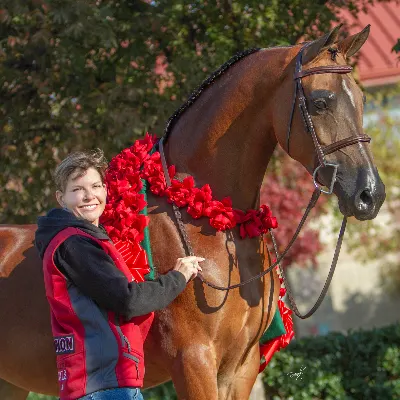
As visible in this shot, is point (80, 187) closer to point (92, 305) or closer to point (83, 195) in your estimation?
point (83, 195)

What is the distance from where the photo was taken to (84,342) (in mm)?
2807

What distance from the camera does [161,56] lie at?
654 centimetres

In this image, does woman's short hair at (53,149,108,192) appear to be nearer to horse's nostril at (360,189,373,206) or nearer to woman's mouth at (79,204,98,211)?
woman's mouth at (79,204,98,211)

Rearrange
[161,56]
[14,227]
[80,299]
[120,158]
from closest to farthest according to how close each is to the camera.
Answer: [80,299], [120,158], [14,227], [161,56]

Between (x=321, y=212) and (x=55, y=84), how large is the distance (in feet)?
21.7

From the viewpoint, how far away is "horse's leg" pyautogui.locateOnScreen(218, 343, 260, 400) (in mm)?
3545

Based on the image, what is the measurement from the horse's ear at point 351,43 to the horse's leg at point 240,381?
4.81 feet

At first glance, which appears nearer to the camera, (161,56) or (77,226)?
(77,226)

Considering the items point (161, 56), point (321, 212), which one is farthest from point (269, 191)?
point (161, 56)

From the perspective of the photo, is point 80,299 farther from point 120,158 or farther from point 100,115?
point 100,115

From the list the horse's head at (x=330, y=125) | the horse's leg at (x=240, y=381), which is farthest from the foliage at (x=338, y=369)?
the horse's head at (x=330, y=125)

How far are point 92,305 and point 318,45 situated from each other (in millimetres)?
1501

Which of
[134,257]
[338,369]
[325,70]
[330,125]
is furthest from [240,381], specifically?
[338,369]

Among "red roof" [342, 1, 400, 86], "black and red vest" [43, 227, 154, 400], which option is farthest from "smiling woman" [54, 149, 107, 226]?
"red roof" [342, 1, 400, 86]
